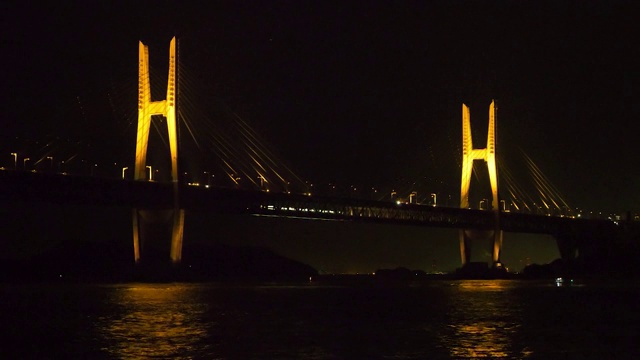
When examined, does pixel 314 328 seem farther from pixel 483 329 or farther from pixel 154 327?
pixel 483 329

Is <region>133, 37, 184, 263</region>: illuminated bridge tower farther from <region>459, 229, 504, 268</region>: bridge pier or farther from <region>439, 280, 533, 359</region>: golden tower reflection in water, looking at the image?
<region>459, 229, 504, 268</region>: bridge pier

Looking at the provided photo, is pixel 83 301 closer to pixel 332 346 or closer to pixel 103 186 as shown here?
pixel 103 186

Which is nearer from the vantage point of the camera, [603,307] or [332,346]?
[332,346]

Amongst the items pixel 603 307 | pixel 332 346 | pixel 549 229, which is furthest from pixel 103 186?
pixel 549 229

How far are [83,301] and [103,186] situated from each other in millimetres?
15674

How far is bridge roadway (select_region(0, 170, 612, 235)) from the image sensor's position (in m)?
50.6

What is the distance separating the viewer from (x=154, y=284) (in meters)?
52.0

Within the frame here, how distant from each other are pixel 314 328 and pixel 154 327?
145 inches

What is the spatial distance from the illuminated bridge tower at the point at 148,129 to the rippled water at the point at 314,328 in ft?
37.4

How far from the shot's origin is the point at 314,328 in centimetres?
2495

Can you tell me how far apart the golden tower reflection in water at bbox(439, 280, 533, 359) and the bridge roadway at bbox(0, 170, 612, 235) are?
19751 millimetres

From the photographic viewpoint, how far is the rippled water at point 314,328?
1934 centimetres

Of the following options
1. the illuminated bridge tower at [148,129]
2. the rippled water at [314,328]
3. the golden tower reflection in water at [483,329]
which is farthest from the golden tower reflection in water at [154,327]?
the illuminated bridge tower at [148,129]

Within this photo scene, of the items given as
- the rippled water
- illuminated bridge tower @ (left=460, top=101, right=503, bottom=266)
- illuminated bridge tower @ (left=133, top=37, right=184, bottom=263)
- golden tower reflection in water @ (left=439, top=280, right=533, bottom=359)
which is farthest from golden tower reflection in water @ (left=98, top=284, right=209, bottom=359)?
illuminated bridge tower @ (left=460, top=101, right=503, bottom=266)
